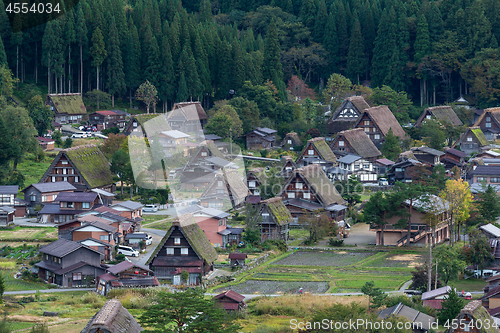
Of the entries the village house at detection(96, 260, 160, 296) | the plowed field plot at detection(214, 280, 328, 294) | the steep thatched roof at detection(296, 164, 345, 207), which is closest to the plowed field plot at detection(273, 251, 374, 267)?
the plowed field plot at detection(214, 280, 328, 294)

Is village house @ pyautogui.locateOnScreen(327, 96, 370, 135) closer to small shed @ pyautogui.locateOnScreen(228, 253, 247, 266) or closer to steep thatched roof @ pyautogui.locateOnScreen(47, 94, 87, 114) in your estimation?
steep thatched roof @ pyautogui.locateOnScreen(47, 94, 87, 114)

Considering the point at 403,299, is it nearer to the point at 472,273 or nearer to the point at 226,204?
the point at 472,273

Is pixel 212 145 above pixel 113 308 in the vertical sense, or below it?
above

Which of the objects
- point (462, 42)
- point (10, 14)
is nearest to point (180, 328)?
point (10, 14)

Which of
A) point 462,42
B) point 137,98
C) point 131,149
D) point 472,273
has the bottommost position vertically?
point 472,273

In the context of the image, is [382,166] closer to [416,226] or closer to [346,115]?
[346,115]

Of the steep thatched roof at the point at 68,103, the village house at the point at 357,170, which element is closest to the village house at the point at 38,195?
the steep thatched roof at the point at 68,103

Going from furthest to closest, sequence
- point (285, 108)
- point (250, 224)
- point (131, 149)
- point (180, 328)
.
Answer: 1. point (285, 108)
2. point (131, 149)
3. point (250, 224)
4. point (180, 328)
